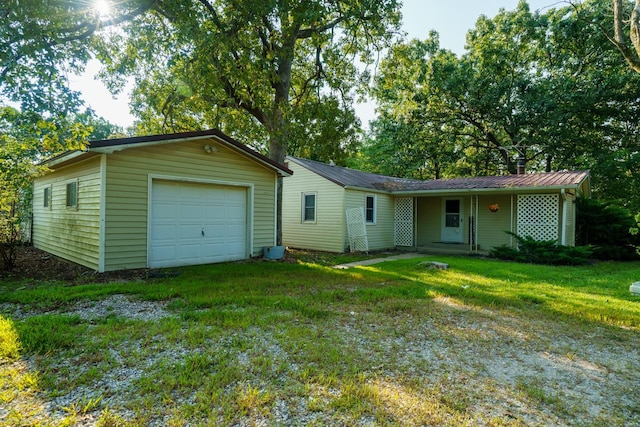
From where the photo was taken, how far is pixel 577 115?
16.7 m

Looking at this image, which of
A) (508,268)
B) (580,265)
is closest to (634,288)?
(508,268)

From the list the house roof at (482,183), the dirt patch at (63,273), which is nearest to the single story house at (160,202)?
the dirt patch at (63,273)

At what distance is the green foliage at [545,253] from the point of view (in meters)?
10.2

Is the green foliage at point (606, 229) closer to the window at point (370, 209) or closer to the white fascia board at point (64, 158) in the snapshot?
the window at point (370, 209)

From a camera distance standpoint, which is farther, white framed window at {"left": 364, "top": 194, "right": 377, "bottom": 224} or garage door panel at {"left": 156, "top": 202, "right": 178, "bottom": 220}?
white framed window at {"left": 364, "top": 194, "right": 377, "bottom": 224}

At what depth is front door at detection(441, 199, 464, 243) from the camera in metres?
14.3

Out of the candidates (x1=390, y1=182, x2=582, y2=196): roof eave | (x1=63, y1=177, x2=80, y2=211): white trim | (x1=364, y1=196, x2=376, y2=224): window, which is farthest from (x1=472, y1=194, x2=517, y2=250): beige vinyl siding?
(x1=63, y1=177, x2=80, y2=211): white trim

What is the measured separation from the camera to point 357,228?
12680 millimetres

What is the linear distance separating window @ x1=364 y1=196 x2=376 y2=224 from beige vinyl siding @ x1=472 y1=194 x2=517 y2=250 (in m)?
4.13

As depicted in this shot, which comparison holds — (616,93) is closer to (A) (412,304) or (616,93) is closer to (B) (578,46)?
(B) (578,46)

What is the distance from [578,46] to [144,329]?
21.7 m

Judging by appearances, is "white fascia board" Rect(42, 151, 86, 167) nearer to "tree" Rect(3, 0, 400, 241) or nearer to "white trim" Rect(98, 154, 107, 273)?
"white trim" Rect(98, 154, 107, 273)

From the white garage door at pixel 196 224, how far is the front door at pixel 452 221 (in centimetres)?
889

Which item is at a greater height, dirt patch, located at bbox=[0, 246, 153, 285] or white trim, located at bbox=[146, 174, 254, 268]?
white trim, located at bbox=[146, 174, 254, 268]
